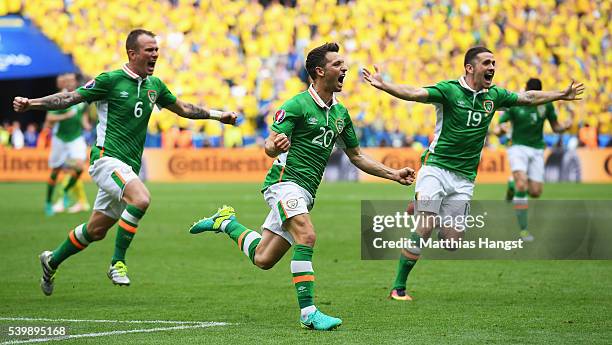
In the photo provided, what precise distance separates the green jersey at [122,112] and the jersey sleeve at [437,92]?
2612 mm

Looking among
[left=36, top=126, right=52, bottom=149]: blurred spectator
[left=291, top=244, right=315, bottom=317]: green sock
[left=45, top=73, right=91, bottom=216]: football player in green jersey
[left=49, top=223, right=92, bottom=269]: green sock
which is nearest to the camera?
[left=291, top=244, right=315, bottom=317]: green sock

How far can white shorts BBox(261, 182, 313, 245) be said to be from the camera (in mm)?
7938

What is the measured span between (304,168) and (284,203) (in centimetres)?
38

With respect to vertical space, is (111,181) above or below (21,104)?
below

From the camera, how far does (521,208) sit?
16.1m

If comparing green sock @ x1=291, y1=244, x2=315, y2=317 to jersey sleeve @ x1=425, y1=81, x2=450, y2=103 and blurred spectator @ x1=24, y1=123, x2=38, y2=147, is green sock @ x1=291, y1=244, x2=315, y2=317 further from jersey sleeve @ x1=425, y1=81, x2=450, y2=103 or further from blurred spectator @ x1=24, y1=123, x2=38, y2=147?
blurred spectator @ x1=24, y1=123, x2=38, y2=147

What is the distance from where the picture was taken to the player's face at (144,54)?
980 cm

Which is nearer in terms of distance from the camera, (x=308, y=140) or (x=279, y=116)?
(x=279, y=116)

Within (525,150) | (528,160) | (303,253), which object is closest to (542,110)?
(525,150)

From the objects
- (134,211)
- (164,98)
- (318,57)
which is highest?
(318,57)

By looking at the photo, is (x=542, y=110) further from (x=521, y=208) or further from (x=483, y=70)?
(x=483, y=70)

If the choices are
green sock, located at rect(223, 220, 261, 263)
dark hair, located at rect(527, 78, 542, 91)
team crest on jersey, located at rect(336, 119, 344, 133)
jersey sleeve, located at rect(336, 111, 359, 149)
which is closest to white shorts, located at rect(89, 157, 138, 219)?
green sock, located at rect(223, 220, 261, 263)

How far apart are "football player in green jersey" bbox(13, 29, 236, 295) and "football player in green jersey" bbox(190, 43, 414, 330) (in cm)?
175

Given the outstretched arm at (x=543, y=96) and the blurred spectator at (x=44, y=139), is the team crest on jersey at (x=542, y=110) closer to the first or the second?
the outstretched arm at (x=543, y=96)
